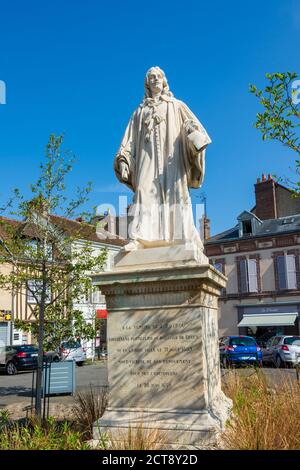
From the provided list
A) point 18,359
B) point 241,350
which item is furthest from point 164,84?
point 18,359

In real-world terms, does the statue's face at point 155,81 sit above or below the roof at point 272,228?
below

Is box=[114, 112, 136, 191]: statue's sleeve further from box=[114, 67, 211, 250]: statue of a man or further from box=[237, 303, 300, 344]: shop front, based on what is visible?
box=[237, 303, 300, 344]: shop front

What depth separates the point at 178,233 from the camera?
540 centimetres

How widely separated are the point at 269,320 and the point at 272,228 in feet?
21.9

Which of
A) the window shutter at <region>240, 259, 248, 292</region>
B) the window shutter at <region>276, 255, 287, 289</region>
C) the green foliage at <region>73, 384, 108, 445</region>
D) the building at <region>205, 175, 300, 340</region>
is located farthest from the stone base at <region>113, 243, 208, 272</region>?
the window shutter at <region>240, 259, 248, 292</region>

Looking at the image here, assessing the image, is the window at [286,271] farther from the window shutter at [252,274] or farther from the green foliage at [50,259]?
the green foliage at [50,259]

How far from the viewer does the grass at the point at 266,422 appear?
154 inches

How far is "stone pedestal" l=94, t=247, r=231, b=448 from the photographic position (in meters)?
4.72

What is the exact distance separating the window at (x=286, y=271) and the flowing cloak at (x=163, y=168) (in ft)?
95.9

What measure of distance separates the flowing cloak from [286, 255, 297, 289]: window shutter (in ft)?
95.9

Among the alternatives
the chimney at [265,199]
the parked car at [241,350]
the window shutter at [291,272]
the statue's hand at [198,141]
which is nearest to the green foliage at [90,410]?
the statue's hand at [198,141]

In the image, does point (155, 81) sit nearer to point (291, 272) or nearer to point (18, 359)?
point (18, 359)

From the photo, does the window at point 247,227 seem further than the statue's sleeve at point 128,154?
Yes

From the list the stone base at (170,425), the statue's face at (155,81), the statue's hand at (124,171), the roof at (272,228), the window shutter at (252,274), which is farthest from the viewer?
the window shutter at (252,274)
